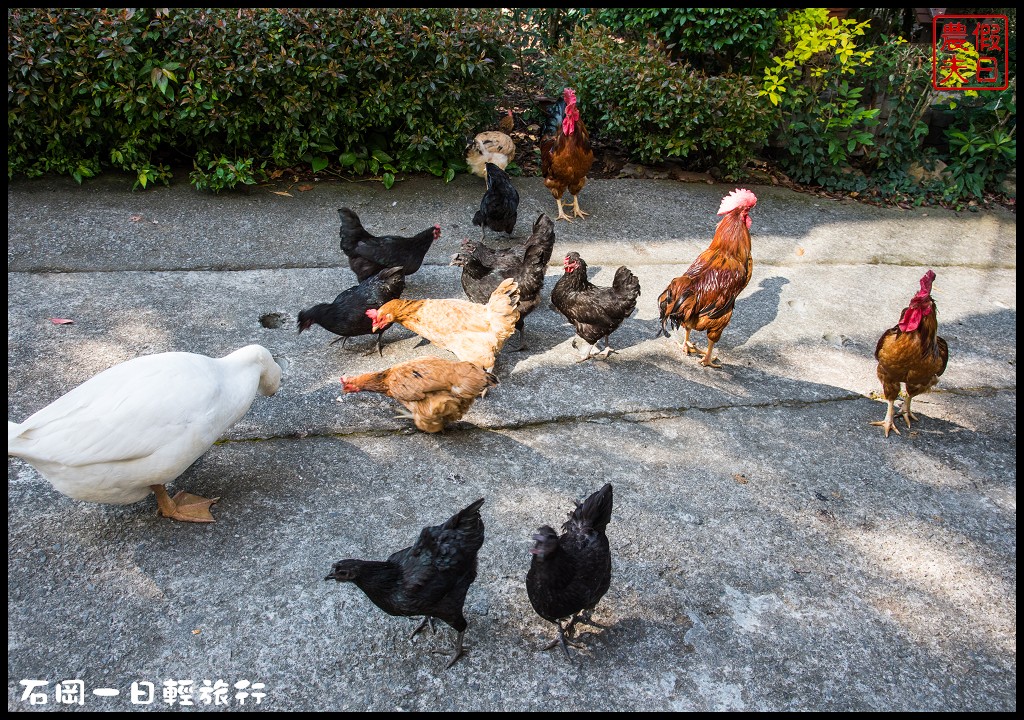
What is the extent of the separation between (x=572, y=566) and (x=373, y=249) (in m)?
3.41

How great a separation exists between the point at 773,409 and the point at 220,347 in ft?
11.9

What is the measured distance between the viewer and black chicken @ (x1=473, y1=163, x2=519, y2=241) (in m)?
6.41

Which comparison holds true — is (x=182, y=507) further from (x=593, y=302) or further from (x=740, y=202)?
(x=740, y=202)

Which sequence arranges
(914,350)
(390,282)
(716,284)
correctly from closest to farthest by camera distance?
(914,350) → (716,284) → (390,282)

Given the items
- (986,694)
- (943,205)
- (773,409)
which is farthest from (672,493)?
(943,205)

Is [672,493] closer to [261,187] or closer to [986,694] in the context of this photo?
[986,694]

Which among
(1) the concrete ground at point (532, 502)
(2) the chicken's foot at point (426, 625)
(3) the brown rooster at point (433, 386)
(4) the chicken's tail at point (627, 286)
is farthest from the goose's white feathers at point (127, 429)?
(4) the chicken's tail at point (627, 286)

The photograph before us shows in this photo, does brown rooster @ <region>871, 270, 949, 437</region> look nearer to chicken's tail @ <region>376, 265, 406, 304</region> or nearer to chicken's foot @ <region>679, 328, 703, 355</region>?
chicken's foot @ <region>679, 328, 703, 355</region>

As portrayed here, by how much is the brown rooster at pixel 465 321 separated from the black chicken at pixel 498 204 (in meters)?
1.78

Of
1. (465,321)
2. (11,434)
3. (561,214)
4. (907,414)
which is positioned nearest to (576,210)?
(561,214)

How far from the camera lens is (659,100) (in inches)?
288

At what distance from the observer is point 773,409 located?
4672 mm

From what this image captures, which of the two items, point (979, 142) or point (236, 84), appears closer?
point (236, 84)

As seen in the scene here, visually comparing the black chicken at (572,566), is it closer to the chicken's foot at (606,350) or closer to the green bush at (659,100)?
the chicken's foot at (606,350)
